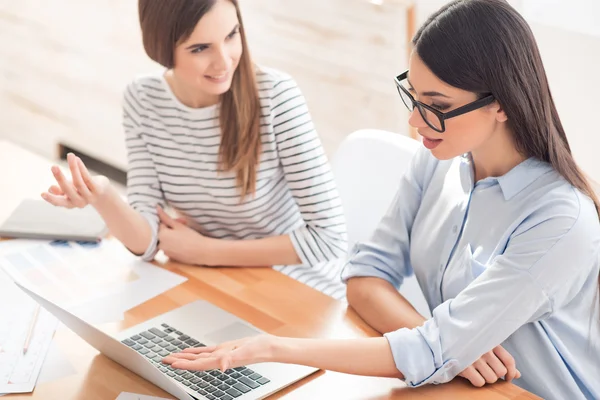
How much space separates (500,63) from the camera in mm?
1387

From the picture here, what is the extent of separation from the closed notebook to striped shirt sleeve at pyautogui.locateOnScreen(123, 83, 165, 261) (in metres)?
0.11

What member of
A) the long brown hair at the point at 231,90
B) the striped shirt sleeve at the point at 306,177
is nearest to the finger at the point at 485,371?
the striped shirt sleeve at the point at 306,177

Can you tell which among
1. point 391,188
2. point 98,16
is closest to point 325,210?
point 391,188

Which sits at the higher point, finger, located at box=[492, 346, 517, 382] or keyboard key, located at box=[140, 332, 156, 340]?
finger, located at box=[492, 346, 517, 382]

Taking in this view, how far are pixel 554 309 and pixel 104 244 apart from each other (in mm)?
1062

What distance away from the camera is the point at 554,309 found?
1438 millimetres

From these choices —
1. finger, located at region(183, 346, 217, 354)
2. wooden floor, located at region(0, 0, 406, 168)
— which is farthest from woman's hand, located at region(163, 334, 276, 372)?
wooden floor, located at region(0, 0, 406, 168)

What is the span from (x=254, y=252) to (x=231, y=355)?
56cm

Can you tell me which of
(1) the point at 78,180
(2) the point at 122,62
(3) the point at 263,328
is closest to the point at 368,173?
(3) the point at 263,328

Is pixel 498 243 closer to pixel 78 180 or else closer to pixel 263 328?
pixel 263 328

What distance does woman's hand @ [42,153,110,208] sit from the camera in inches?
71.2

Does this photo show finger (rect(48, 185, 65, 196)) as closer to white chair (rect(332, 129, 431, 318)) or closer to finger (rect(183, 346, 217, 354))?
finger (rect(183, 346, 217, 354))

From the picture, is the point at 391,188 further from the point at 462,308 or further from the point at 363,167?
the point at 462,308

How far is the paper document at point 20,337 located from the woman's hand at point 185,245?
32 centimetres
